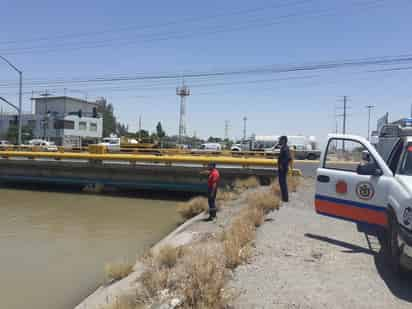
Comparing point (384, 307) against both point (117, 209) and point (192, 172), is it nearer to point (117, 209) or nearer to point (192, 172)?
point (117, 209)

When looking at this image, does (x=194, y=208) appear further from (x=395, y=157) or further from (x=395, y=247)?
(x=395, y=247)

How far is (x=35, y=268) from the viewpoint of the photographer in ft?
24.1

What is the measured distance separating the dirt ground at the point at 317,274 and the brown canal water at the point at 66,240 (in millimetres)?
3376

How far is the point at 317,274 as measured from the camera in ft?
15.0

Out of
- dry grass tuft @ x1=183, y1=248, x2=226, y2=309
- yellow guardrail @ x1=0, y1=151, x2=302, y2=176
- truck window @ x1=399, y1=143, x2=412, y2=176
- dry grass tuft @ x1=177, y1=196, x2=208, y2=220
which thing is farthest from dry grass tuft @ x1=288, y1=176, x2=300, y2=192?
dry grass tuft @ x1=183, y1=248, x2=226, y2=309

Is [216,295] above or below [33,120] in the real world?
below

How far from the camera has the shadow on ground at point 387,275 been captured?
13.4ft

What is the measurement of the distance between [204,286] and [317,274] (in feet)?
6.07

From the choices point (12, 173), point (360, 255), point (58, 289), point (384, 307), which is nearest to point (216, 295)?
point (384, 307)

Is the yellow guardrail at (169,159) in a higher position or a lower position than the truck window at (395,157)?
lower

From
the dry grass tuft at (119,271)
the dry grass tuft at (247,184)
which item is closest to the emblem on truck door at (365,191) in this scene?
the dry grass tuft at (119,271)

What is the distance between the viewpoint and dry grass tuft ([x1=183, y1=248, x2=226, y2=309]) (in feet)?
11.3

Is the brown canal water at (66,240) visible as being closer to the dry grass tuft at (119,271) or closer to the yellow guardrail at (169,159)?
the dry grass tuft at (119,271)

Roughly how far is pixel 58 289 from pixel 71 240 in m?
3.71
